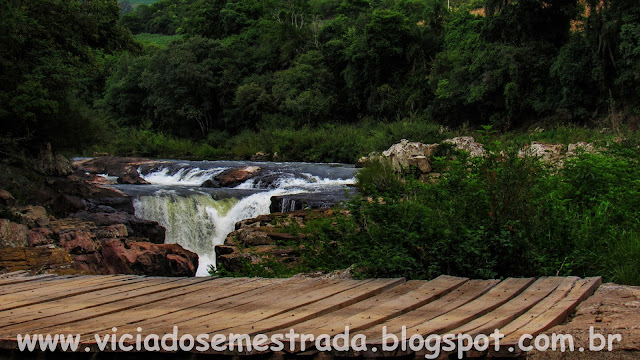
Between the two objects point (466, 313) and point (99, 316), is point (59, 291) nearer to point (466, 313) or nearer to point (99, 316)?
point (99, 316)

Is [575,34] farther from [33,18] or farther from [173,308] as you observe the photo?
[173,308]

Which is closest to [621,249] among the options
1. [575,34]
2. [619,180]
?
[619,180]

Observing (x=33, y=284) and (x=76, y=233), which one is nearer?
(x=33, y=284)

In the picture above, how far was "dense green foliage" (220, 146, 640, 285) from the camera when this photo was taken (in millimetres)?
4641

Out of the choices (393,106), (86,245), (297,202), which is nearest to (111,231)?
(86,245)

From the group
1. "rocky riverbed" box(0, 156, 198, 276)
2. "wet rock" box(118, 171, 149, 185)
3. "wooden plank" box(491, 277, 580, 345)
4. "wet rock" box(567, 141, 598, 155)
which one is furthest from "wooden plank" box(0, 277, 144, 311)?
"wet rock" box(118, 171, 149, 185)

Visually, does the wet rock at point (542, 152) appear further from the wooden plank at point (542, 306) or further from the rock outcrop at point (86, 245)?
the rock outcrop at point (86, 245)

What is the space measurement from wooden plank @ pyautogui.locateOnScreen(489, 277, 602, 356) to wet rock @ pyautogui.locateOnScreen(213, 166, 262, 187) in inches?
652

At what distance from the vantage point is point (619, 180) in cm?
695

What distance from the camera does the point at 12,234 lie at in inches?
420

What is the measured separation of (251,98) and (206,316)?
4155 centimetres

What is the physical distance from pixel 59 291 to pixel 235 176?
16.0 meters

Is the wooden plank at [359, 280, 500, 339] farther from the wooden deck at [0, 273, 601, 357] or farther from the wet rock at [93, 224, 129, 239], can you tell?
the wet rock at [93, 224, 129, 239]

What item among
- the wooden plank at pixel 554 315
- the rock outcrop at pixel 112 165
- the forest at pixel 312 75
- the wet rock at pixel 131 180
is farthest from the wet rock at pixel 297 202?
the wooden plank at pixel 554 315
